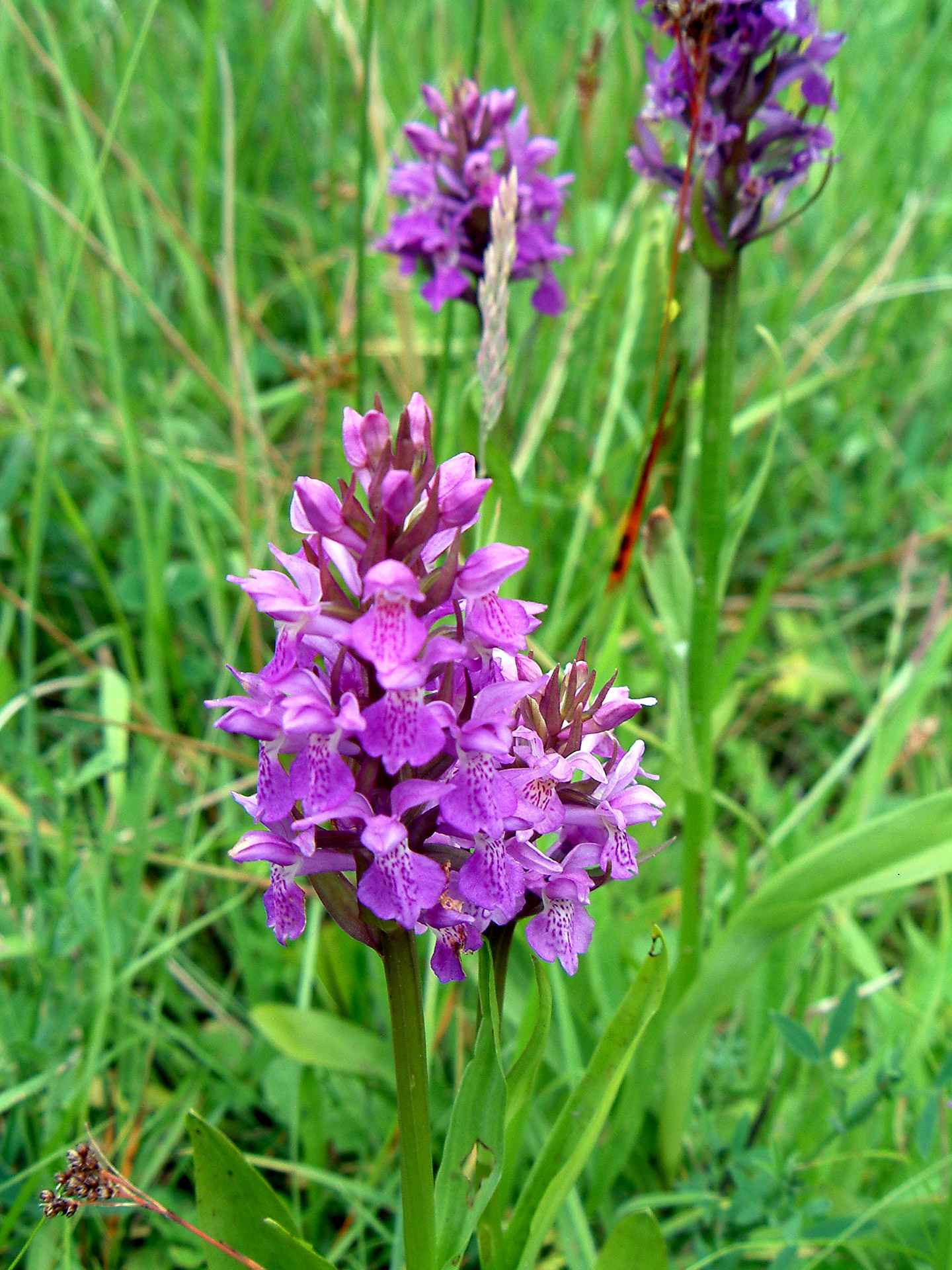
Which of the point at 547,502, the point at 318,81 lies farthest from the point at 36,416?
the point at 318,81

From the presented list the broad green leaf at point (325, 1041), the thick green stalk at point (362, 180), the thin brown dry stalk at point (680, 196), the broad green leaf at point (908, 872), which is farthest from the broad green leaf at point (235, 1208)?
the thick green stalk at point (362, 180)

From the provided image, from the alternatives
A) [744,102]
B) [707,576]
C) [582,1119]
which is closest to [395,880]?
[582,1119]

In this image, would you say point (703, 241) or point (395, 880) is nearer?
point (395, 880)

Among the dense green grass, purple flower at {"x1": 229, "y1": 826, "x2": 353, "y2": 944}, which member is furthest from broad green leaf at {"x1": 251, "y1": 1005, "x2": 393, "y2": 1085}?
purple flower at {"x1": 229, "y1": 826, "x2": 353, "y2": 944}

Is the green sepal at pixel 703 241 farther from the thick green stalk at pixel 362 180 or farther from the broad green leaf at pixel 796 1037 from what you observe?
the broad green leaf at pixel 796 1037

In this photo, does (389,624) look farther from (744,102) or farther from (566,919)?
(744,102)

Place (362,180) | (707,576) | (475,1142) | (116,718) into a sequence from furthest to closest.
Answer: (116,718), (362,180), (707,576), (475,1142)

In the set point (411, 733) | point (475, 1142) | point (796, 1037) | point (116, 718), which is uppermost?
point (116, 718)
